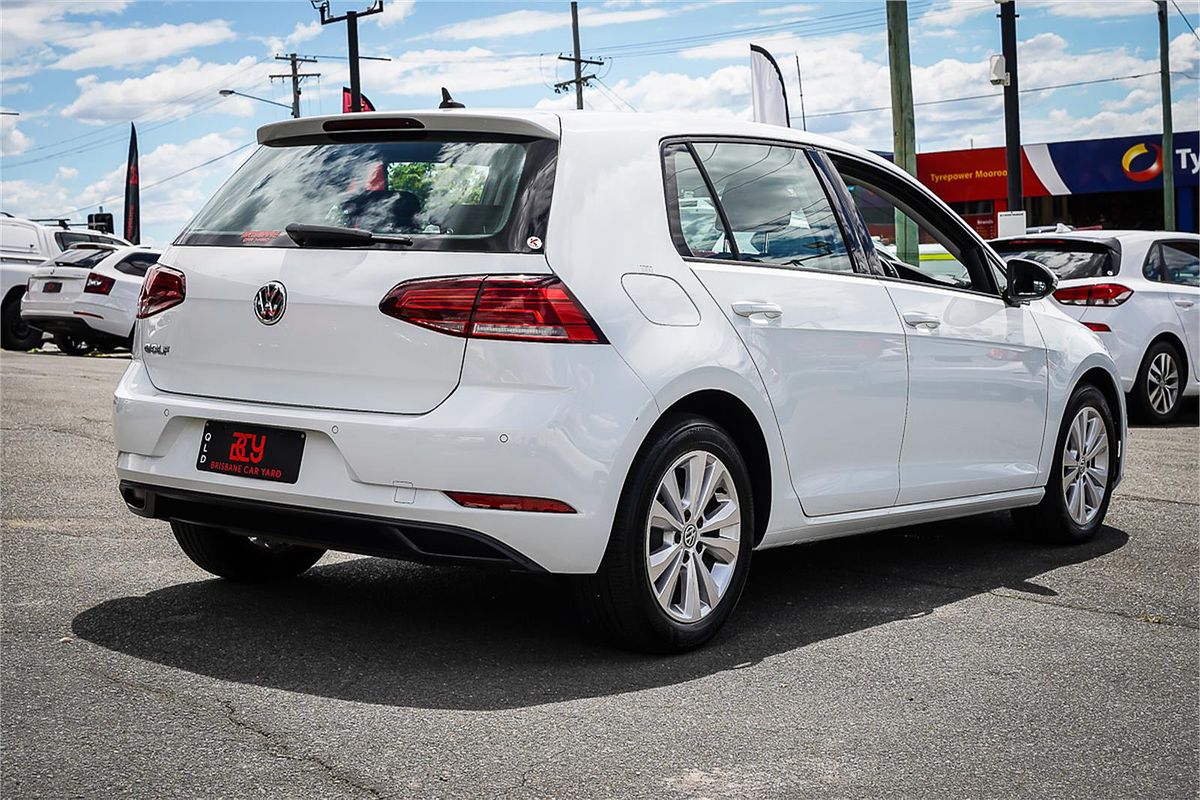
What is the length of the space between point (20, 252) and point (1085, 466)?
19765mm

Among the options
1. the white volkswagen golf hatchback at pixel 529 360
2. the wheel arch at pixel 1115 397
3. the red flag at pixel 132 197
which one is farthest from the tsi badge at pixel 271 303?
the red flag at pixel 132 197

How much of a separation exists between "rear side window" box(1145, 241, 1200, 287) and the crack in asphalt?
10.3 metres

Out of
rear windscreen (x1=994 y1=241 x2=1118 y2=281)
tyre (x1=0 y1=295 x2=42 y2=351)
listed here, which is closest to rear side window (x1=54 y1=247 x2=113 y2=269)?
tyre (x1=0 y1=295 x2=42 y2=351)

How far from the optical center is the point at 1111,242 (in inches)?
491

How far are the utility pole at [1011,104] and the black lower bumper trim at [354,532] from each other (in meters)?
17.8

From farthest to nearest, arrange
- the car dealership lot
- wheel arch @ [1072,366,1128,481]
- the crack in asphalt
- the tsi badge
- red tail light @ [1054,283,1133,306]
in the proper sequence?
red tail light @ [1054,283,1133,306], wheel arch @ [1072,366,1128,481], the tsi badge, the car dealership lot, the crack in asphalt

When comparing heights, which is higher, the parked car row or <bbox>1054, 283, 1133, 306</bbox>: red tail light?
the parked car row

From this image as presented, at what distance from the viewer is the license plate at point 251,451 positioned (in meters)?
4.57

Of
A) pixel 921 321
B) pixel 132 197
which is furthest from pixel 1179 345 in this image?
pixel 132 197

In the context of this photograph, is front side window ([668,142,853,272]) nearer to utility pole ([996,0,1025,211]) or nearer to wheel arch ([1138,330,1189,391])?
wheel arch ([1138,330,1189,391])

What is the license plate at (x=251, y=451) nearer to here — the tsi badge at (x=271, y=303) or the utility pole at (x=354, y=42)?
the tsi badge at (x=271, y=303)

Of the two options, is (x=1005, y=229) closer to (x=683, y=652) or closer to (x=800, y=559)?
(x=800, y=559)

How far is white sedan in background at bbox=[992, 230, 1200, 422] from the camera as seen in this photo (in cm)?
1227

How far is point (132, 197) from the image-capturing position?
50.6m
